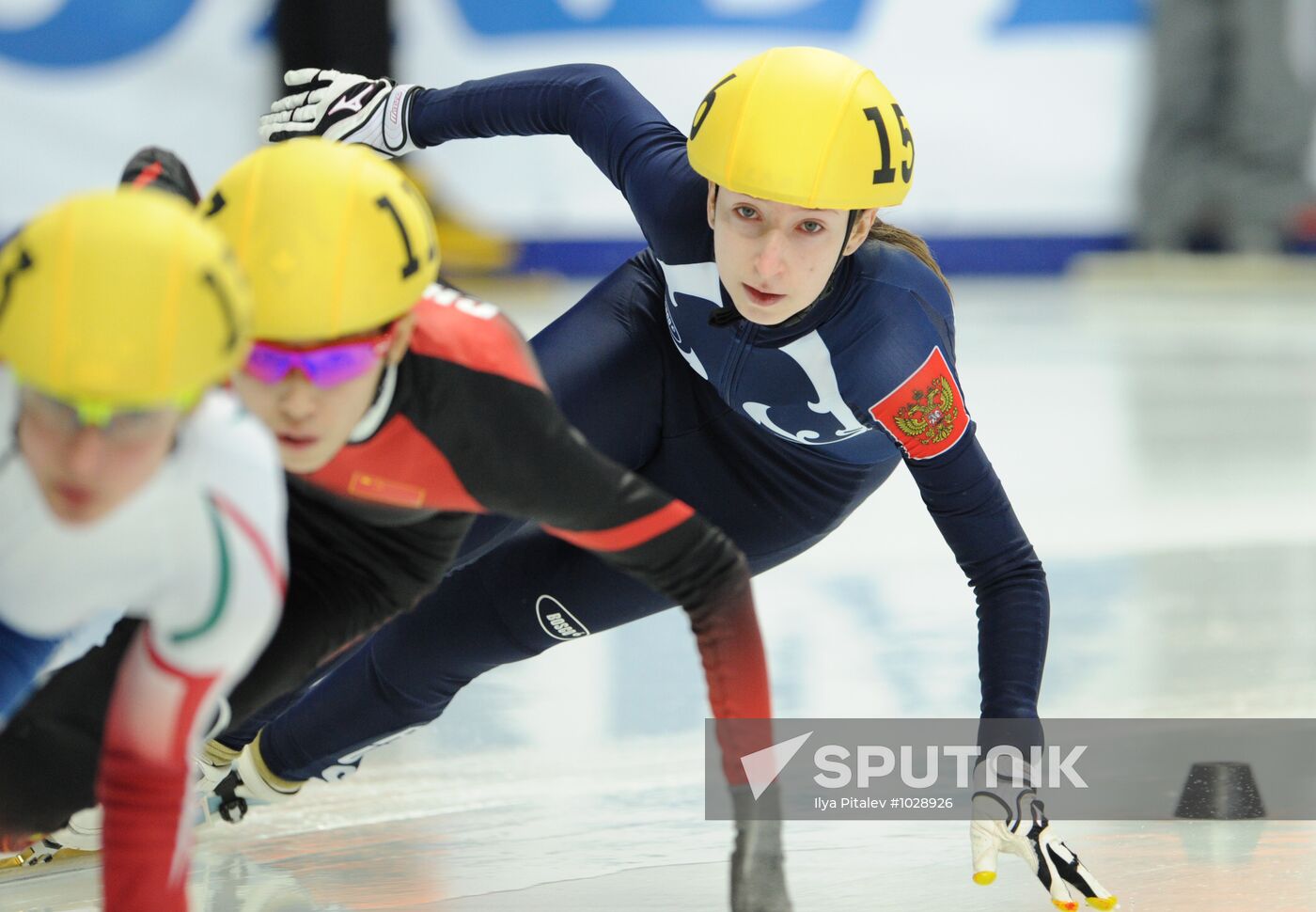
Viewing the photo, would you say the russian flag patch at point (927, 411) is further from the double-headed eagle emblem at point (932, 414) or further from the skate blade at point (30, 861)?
the skate blade at point (30, 861)

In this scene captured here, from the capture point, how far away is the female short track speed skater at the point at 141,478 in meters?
1.82

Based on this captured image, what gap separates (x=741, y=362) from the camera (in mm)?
3279

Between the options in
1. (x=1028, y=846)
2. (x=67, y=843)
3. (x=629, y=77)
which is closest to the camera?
(x=1028, y=846)

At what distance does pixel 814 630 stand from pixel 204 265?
3178 mm

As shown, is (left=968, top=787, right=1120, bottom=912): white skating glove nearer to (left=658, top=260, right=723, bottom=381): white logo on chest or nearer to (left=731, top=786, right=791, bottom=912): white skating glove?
(left=731, top=786, right=791, bottom=912): white skating glove

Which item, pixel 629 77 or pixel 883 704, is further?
pixel 629 77

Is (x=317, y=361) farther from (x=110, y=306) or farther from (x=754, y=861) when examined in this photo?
(x=754, y=861)

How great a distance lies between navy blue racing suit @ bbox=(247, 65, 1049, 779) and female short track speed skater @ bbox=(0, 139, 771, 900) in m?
0.41

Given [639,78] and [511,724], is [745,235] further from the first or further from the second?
[639,78]

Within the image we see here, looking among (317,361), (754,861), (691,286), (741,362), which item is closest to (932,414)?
(741,362)

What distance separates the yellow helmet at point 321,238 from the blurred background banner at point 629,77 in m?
8.76

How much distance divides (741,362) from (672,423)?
30cm

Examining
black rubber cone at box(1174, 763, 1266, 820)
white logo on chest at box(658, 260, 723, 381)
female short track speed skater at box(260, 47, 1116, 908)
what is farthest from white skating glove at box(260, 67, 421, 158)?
black rubber cone at box(1174, 763, 1266, 820)

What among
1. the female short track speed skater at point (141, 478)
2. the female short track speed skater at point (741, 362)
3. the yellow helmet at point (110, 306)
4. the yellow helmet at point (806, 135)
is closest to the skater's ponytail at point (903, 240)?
the female short track speed skater at point (741, 362)
